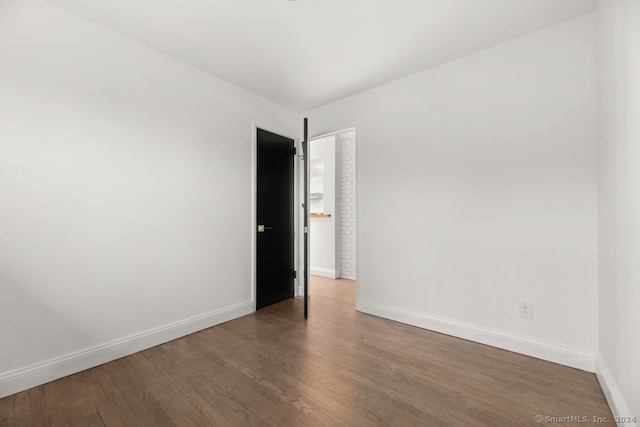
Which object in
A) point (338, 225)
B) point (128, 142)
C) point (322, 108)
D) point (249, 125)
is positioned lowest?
point (338, 225)

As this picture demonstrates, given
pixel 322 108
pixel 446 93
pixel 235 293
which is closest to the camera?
pixel 446 93

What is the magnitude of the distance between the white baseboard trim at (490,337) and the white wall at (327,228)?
1.79 metres

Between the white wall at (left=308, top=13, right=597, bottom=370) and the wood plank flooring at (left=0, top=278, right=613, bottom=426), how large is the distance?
0.37 m

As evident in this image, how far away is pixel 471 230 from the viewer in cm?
262

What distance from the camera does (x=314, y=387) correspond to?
6.18 feet

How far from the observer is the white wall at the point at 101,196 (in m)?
1.87

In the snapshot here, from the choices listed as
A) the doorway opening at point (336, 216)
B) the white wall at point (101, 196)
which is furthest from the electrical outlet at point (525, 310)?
the doorway opening at point (336, 216)

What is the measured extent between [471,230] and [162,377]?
278cm

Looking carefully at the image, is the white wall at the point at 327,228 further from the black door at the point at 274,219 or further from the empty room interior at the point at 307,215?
the empty room interior at the point at 307,215

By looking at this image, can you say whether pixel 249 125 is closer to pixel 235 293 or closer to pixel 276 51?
pixel 276 51

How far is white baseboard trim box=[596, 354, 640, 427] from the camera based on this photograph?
1.46 m

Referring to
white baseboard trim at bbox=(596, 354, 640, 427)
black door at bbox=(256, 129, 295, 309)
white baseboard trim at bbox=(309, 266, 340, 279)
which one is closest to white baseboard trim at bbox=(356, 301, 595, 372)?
white baseboard trim at bbox=(596, 354, 640, 427)

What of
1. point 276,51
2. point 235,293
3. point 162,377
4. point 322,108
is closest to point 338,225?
point 322,108

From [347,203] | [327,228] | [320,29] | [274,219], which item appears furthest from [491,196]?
[327,228]
